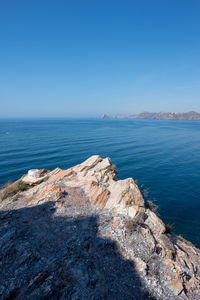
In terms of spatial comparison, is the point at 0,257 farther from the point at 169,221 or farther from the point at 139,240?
the point at 169,221

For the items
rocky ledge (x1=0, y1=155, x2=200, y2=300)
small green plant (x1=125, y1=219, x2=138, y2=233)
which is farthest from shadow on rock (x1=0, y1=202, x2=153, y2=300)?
small green plant (x1=125, y1=219, x2=138, y2=233)

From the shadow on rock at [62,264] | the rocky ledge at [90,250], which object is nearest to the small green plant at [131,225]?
the rocky ledge at [90,250]

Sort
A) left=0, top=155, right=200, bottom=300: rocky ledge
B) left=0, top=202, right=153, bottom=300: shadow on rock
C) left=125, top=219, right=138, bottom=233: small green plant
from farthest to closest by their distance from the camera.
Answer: left=125, top=219, right=138, bottom=233: small green plant → left=0, top=155, right=200, bottom=300: rocky ledge → left=0, top=202, right=153, bottom=300: shadow on rock

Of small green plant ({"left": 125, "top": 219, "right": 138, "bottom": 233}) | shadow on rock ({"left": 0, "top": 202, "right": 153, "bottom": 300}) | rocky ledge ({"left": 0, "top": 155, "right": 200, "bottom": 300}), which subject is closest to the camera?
shadow on rock ({"left": 0, "top": 202, "right": 153, "bottom": 300})

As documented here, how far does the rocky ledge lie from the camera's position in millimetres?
6988

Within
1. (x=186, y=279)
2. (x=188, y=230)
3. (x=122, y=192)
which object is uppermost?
(x=122, y=192)

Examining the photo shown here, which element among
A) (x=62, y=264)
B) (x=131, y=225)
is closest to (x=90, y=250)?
(x=62, y=264)

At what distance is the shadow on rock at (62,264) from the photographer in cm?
671

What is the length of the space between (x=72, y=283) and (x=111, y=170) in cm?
1330

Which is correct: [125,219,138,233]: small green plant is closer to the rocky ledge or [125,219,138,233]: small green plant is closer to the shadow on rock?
the rocky ledge

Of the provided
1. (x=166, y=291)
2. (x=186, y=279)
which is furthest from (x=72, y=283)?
(x=186, y=279)

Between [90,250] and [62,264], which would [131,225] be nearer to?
[90,250]

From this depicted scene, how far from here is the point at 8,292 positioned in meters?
6.45

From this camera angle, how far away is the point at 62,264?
773 centimetres
